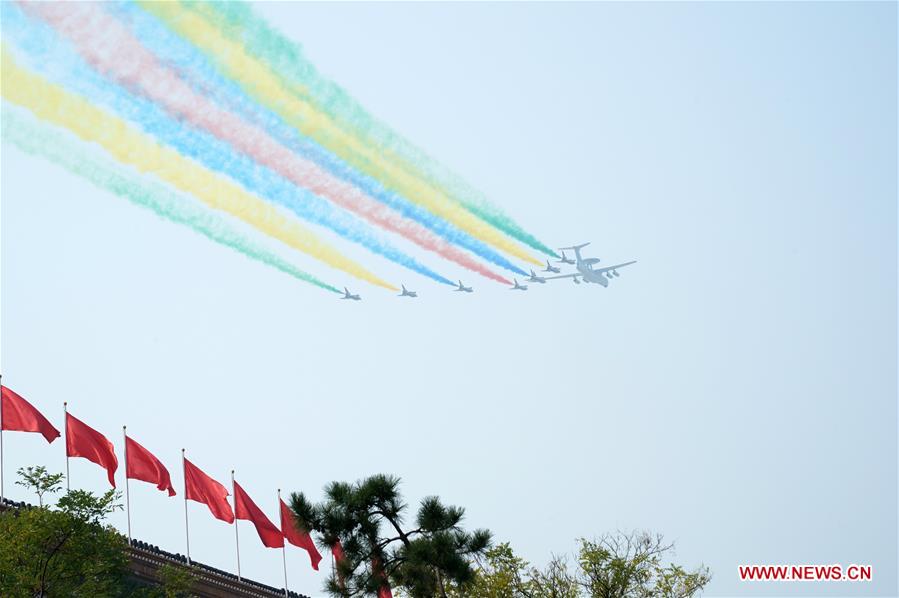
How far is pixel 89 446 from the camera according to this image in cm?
6334

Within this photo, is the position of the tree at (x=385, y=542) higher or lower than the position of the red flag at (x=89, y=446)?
lower

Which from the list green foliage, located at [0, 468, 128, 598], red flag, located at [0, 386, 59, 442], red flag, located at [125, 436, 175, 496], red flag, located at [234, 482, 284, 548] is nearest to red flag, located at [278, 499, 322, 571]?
red flag, located at [234, 482, 284, 548]

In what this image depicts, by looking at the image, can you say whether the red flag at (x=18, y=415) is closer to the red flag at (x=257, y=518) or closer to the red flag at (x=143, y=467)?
the red flag at (x=143, y=467)

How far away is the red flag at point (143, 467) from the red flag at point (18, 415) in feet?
17.1

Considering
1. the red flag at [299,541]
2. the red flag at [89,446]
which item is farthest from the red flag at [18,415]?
the red flag at [299,541]

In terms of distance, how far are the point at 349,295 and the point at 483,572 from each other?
44.4 meters

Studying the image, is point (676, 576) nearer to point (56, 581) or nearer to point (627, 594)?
point (627, 594)

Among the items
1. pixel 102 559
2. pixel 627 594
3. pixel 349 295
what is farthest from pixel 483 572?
pixel 349 295

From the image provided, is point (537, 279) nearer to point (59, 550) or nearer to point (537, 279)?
point (537, 279)

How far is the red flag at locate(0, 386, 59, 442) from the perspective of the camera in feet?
198

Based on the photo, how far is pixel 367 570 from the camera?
145ft

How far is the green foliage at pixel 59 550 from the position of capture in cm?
4306

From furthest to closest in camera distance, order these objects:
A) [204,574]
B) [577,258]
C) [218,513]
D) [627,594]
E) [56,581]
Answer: [577,258]
[218,513]
[204,574]
[627,594]
[56,581]

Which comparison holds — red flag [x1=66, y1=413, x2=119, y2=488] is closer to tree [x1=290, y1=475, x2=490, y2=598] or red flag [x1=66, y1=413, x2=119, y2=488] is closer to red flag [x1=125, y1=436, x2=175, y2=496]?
red flag [x1=125, y1=436, x2=175, y2=496]
